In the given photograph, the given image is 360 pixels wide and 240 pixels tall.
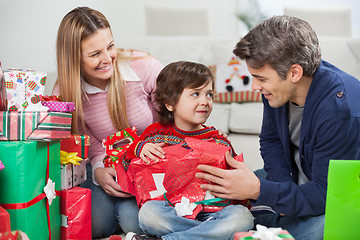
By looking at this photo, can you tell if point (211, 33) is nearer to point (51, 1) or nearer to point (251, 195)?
point (51, 1)

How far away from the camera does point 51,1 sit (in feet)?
11.6

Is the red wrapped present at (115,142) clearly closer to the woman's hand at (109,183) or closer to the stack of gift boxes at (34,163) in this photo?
the woman's hand at (109,183)

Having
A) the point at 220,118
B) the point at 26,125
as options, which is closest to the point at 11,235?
the point at 26,125

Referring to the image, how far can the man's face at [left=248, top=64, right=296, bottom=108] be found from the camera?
140cm

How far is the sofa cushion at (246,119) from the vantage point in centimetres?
287

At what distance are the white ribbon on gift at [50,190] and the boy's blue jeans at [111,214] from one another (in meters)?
0.32

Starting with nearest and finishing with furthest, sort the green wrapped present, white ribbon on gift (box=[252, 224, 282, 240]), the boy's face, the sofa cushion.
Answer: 1. white ribbon on gift (box=[252, 224, 282, 240])
2. the green wrapped present
3. the boy's face
4. the sofa cushion

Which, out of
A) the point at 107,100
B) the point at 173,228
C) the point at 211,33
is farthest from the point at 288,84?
the point at 211,33

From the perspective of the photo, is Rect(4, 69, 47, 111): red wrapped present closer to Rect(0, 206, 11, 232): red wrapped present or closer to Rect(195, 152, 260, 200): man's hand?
Rect(0, 206, 11, 232): red wrapped present

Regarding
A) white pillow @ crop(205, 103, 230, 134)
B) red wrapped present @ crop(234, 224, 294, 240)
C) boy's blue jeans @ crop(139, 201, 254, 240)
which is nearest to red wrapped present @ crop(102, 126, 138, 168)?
boy's blue jeans @ crop(139, 201, 254, 240)

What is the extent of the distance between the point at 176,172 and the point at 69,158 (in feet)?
1.32

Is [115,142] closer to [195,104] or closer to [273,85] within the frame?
[195,104]

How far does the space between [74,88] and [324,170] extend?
104 cm

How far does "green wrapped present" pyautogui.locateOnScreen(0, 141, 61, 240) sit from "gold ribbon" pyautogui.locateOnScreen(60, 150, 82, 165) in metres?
0.13
